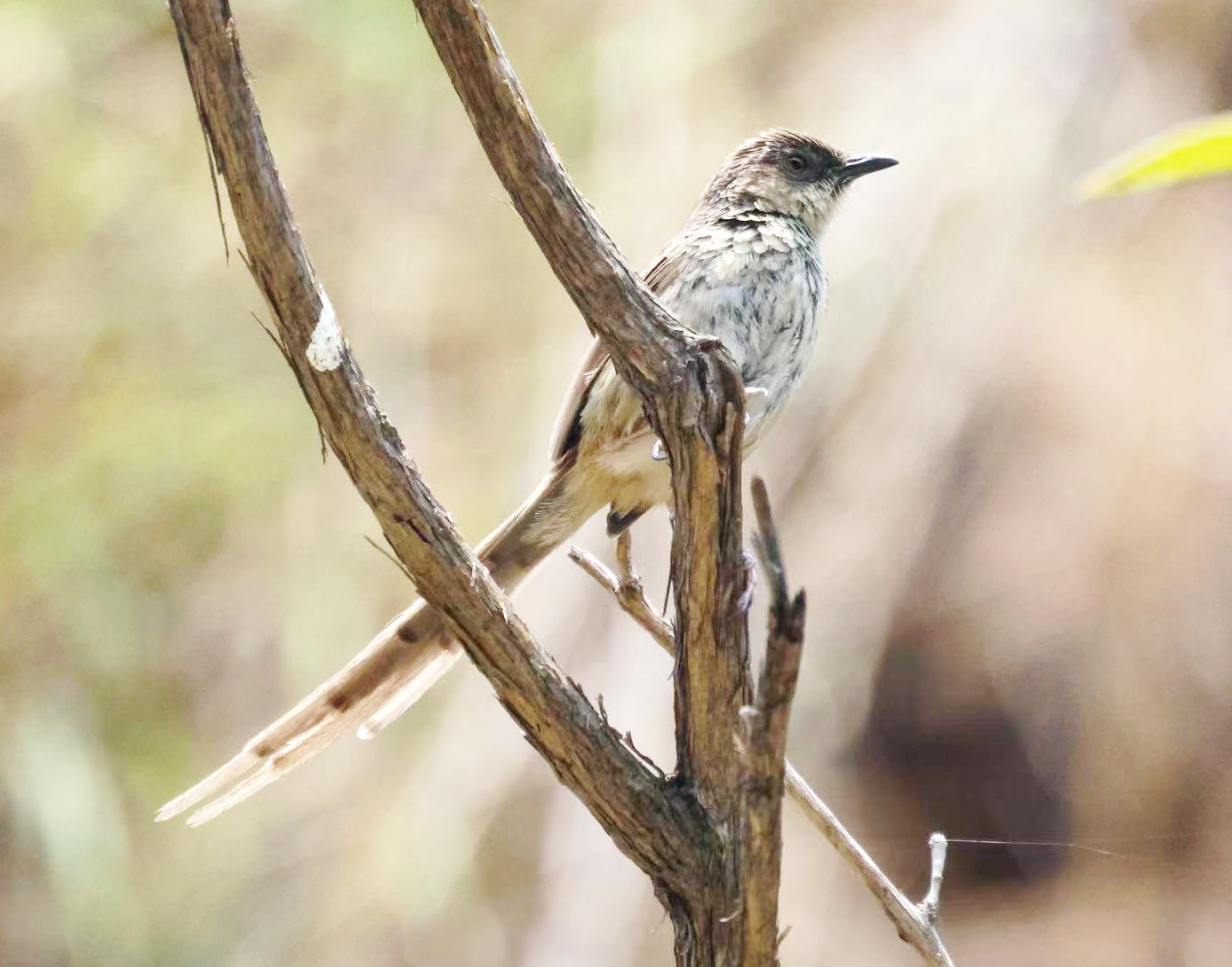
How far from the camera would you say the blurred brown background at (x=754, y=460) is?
4586mm

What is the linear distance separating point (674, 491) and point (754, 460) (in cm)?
270

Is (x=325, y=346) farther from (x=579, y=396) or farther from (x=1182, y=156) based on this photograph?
(x=579, y=396)

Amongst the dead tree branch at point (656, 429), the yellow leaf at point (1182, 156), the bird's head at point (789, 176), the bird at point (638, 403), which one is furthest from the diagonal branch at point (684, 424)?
the bird's head at point (789, 176)

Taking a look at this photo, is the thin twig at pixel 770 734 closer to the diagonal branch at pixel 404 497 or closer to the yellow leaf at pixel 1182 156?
the diagonal branch at pixel 404 497

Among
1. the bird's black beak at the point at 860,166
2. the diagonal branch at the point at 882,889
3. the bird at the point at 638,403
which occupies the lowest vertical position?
the diagonal branch at the point at 882,889

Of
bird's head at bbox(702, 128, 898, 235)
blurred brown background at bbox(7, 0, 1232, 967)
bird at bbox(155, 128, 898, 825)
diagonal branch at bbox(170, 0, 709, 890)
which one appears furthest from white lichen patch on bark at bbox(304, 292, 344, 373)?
blurred brown background at bbox(7, 0, 1232, 967)

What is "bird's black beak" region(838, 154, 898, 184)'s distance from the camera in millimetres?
3494

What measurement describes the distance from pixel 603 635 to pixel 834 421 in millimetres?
1064

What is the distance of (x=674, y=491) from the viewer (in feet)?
5.83

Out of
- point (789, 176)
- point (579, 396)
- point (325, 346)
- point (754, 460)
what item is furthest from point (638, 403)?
point (754, 460)

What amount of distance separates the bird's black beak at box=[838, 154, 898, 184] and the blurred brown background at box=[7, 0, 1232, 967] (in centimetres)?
104

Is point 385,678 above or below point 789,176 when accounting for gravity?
below

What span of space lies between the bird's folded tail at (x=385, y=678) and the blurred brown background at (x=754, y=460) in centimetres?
157

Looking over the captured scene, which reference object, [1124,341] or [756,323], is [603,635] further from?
[1124,341]
